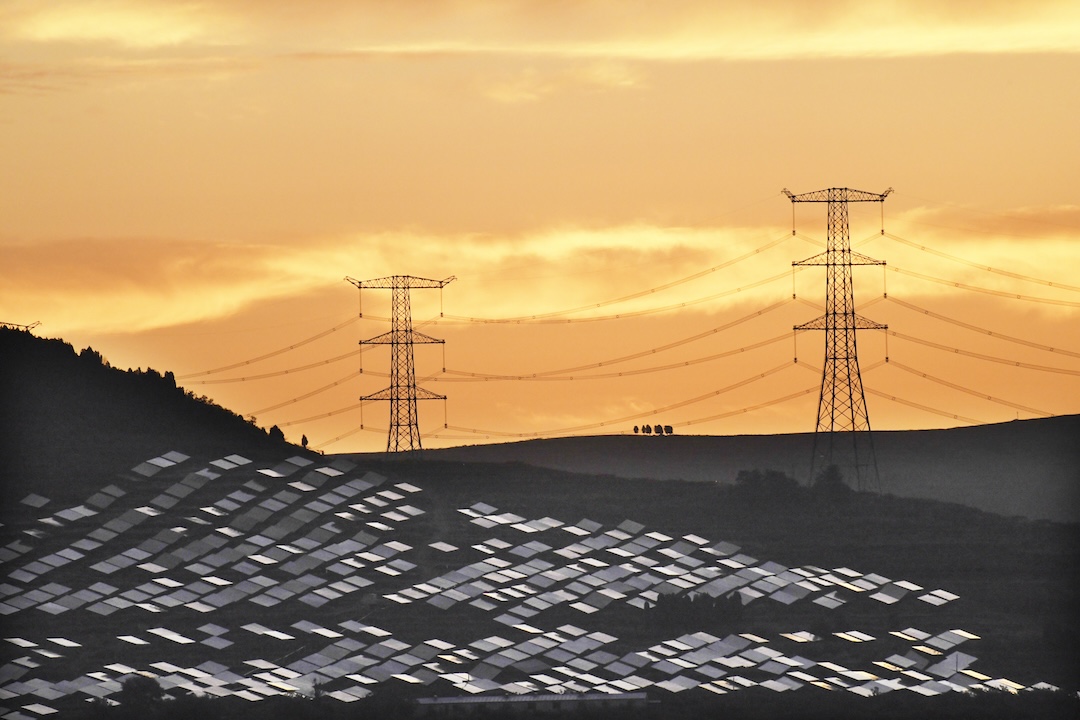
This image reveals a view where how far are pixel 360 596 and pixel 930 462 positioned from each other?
34556 millimetres

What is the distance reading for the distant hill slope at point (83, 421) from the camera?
10244 cm

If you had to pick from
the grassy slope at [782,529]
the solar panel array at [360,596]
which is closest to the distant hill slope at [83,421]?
the grassy slope at [782,529]

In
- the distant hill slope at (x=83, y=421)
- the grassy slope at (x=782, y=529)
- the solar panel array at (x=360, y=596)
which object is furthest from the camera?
the distant hill slope at (x=83, y=421)

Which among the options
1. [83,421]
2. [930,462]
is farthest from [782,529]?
[83,421]

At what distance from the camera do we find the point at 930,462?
4045 inches

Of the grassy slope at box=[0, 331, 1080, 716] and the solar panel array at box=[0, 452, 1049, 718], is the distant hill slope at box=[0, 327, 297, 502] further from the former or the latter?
the solar panel array at box=[0, 452, 1049, 718]

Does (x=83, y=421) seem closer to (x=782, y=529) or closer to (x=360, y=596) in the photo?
(x=360, y=596)

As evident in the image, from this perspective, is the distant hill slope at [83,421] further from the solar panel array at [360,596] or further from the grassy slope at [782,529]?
the solar panel array at [360,596]

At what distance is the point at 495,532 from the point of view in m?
97.8

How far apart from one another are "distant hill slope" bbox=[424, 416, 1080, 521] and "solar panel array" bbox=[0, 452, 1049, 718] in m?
4.41

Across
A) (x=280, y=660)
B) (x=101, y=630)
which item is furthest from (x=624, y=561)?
(x=101, y=630)

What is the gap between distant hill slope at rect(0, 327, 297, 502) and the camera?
102438 mm

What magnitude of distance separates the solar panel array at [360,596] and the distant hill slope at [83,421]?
2066 millimetres

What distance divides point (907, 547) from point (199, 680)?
40.4 m
